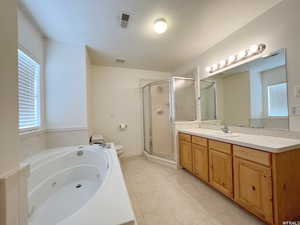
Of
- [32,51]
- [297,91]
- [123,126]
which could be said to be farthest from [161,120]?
[32,51]

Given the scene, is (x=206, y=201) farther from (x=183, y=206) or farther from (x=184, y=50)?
(x=184, y=50)

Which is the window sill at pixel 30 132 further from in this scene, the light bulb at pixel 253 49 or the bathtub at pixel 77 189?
the light bulb at pixel 253 49

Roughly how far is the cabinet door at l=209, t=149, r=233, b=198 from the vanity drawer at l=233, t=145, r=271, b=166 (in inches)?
5.4

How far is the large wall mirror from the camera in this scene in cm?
162

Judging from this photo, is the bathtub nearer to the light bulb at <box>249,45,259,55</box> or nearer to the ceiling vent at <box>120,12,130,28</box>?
the ceiling vent at <box>120,12,130,28</box>

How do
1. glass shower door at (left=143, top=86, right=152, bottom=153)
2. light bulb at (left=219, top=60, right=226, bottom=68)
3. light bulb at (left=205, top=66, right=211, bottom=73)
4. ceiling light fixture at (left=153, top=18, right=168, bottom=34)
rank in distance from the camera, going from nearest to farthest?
ceiling light fixture at (left=153, top=18, right=168, bottom=34), light bulb at (left=219, top=60, right=226, bottom=68), light bulb at (left=205, top=66, right=211, bottom=73), glass shower door at (left=143, top=86, right=152, bottom=153)

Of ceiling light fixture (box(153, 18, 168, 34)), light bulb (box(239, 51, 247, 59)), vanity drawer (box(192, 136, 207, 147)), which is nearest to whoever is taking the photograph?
ceiling light fixture (box(153, 18, 168, 34))

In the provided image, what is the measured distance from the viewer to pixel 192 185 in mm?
2076

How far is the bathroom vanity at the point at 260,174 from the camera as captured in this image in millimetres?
1197

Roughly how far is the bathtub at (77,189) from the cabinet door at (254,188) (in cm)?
127

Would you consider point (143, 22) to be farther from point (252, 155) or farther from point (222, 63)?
point (252, 155)

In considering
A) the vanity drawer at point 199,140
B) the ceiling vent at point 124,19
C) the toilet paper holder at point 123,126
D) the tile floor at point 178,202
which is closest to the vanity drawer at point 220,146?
the vanity drawer at point 199,140

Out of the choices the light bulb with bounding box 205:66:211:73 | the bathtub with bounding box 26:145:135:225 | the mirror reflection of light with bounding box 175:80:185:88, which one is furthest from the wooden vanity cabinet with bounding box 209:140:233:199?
the mirror reflection of light with bounding box 175:80:185:88

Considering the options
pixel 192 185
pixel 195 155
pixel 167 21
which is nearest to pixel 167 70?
pixel 167 21
